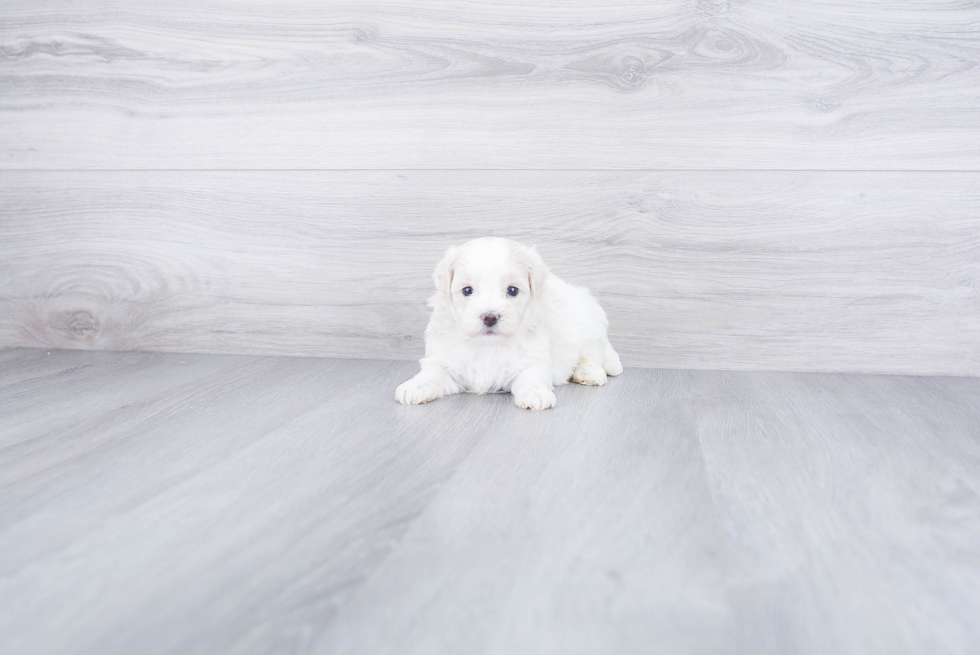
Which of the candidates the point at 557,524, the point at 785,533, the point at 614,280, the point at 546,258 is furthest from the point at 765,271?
the point at 557,524

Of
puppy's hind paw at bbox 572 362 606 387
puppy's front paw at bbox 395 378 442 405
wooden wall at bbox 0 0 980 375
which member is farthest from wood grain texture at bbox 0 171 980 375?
puppy's front paw at bbox 395 378 442 405

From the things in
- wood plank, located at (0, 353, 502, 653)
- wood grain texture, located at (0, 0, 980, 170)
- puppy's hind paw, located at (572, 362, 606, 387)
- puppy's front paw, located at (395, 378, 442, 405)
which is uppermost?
wood grain texture, located at (0, 0, 980, 170)

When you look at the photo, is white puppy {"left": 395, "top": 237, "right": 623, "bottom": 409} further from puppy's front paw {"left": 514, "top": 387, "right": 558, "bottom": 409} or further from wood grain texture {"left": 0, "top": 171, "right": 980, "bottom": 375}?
wood grain texture {"left": 0, "top": 171, "right": 980, "bottom": 375}

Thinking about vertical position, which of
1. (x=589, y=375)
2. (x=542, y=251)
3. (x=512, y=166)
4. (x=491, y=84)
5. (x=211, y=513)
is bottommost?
(x=589, y=375)

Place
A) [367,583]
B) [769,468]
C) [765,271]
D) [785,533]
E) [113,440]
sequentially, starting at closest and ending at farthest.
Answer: [367,583] < [785,533] < [769,468] < [113,440] < [765,271]

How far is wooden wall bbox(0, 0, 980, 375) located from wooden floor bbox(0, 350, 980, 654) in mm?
384

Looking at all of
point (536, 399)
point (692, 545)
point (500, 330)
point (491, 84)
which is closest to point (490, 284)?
point (500, 330)

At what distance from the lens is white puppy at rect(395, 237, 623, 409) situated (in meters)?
1.31

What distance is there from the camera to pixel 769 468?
94cm

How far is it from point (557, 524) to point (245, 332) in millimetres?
1349

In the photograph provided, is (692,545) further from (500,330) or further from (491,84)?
(491,84)

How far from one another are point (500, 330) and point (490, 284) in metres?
0.10

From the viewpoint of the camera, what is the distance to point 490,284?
1.33 m

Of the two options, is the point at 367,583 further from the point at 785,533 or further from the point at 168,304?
the point at 168,304
